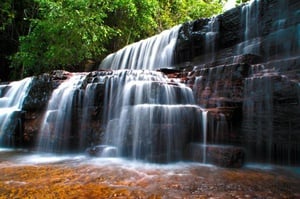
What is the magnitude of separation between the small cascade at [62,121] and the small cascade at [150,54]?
12.8ft

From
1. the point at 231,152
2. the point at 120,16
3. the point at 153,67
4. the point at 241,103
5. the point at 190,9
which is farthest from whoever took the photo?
the point at 190,9

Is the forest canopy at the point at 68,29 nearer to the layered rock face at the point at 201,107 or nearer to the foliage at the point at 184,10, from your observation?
the foliage at the point at 184,10

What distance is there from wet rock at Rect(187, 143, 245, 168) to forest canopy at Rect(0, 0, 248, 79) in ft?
24.3

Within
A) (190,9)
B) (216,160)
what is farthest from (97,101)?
(190,9)

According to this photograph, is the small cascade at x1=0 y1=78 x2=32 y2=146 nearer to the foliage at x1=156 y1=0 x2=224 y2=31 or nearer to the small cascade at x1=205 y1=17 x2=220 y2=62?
the small cascade at x1=205 y1=17 x2=220 y2=62

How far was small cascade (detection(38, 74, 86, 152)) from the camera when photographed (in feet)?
20.5

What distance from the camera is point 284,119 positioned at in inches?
181

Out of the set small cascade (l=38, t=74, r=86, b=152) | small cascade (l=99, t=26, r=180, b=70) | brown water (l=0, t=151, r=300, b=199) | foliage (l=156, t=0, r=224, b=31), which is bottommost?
brown water (l=0, t=151, r=300, b=199)

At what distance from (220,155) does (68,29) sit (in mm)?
8335

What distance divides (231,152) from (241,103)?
1.21m

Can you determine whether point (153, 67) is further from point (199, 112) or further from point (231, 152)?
point (231, 152)

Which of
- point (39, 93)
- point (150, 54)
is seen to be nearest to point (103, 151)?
point (39, 93)

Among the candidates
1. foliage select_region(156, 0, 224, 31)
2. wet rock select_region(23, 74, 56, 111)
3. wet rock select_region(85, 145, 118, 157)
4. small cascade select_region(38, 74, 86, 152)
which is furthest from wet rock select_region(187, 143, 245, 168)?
foliage select_region(156, 0, 224, 31)

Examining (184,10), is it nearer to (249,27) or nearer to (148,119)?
(249,27)
